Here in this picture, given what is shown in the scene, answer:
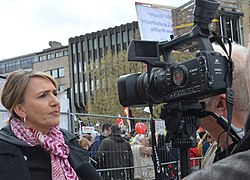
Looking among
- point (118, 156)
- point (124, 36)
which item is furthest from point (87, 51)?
point (118, 156)

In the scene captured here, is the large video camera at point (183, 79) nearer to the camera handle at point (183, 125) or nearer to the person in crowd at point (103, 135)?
the camera handle at point (183, 125)

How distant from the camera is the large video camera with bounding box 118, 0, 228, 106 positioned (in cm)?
153

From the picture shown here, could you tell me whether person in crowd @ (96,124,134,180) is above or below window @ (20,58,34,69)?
below

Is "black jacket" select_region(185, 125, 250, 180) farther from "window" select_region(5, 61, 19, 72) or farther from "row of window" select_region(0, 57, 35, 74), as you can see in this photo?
"window" select_region(5, 61, 19, 72)

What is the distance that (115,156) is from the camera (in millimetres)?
6031

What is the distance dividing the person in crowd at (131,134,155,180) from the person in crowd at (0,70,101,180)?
14.6ft

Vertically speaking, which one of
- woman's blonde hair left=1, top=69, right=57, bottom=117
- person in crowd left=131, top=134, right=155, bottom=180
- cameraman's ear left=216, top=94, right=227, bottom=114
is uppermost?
woman's blonde hair left=1, top=69, right=57, bottom=117

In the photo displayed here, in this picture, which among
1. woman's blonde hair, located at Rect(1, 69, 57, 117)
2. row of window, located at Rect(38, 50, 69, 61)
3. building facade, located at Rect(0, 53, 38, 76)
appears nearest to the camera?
woman's blonde hair, located at Rect(1, 69, 57, 117)

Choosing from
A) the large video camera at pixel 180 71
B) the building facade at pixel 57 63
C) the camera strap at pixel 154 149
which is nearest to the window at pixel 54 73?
the building facade at pixel 57 63

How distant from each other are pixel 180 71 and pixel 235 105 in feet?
1.32

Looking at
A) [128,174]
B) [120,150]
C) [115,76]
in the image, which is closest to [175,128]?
[120,150]

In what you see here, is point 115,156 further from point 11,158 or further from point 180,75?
point 180,75

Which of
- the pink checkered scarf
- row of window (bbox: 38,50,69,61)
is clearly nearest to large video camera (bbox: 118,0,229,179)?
the pink checkered scarf

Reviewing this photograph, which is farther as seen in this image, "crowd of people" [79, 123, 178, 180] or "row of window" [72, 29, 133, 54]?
"row of window" [72, 29, 133, 54]
